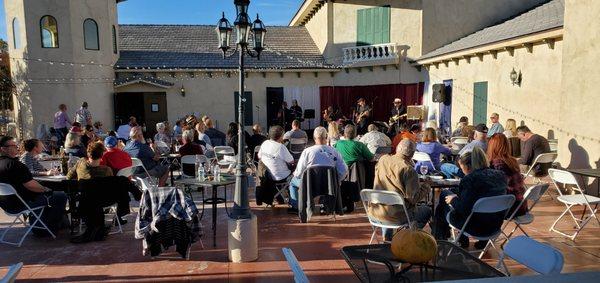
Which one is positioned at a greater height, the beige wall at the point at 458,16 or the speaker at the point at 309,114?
the beige wall at the point at 458,16

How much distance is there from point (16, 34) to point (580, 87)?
15756 mm

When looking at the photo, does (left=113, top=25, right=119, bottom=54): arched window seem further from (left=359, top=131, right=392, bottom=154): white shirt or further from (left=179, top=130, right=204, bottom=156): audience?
(left=359, top=131, right=392, bottom=154): white shirt

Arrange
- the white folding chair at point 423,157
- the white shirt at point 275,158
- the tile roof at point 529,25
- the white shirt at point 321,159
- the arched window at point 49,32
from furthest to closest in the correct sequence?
the arched window at point 49,32 < the tile roof at point 529,25 < the white folding chair at point 423,157 < the white shirt at point 275,158 < the white shirt at point 321,159

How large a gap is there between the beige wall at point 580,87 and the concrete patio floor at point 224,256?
1579 mm

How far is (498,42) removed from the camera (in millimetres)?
10422

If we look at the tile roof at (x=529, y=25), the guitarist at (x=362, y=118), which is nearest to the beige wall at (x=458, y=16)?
the tile roof at (x=529, y=25)

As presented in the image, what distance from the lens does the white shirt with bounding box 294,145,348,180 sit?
5934mm

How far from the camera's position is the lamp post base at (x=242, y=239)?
461 centimetres

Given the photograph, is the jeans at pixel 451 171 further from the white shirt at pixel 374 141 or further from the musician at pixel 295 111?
the musician at pixel 295 111

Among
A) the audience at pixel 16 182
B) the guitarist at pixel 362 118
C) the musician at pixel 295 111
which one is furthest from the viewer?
the musician at pixel 295 111

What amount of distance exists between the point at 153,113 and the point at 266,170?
1104cm

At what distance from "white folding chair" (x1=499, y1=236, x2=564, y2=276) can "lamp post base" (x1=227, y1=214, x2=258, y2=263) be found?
8.21ft

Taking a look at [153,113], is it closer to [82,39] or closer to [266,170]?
[82,39]

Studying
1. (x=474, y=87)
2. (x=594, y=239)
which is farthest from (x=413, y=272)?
(x=474, y=87)
